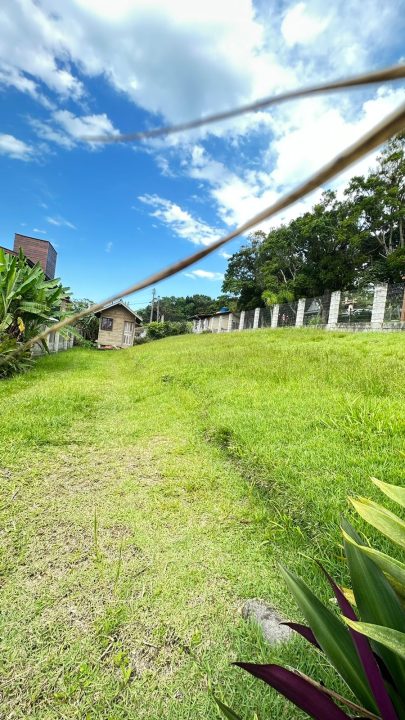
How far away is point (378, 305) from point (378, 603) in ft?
52.0

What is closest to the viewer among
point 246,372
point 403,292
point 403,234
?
point 246,372

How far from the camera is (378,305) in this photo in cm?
1489

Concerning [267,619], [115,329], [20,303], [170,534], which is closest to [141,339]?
[115,329]

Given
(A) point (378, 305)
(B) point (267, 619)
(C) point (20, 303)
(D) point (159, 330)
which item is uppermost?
(A) point (378, 305)

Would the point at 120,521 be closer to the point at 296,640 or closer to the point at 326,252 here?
the point at 296,640

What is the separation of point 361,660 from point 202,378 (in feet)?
18.5

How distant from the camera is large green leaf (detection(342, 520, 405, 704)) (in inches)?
35.2

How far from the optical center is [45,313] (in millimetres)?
8531

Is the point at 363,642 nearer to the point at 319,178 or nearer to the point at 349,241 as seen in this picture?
the point at 319,178

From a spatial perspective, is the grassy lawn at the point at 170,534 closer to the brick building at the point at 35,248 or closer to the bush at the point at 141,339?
the brick building at the point at 35,248

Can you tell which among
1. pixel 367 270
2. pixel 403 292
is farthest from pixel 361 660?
pixel 367 270

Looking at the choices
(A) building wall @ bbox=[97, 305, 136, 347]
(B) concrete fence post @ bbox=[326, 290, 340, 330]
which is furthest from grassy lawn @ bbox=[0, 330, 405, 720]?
(A) building wall @ bbox=[97, 305, 136, 347]

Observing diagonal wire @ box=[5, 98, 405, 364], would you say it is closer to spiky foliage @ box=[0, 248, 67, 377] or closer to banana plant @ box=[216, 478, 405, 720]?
banana plant @ box=[216, 478, 405, 720]

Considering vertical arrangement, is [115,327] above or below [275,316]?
below
